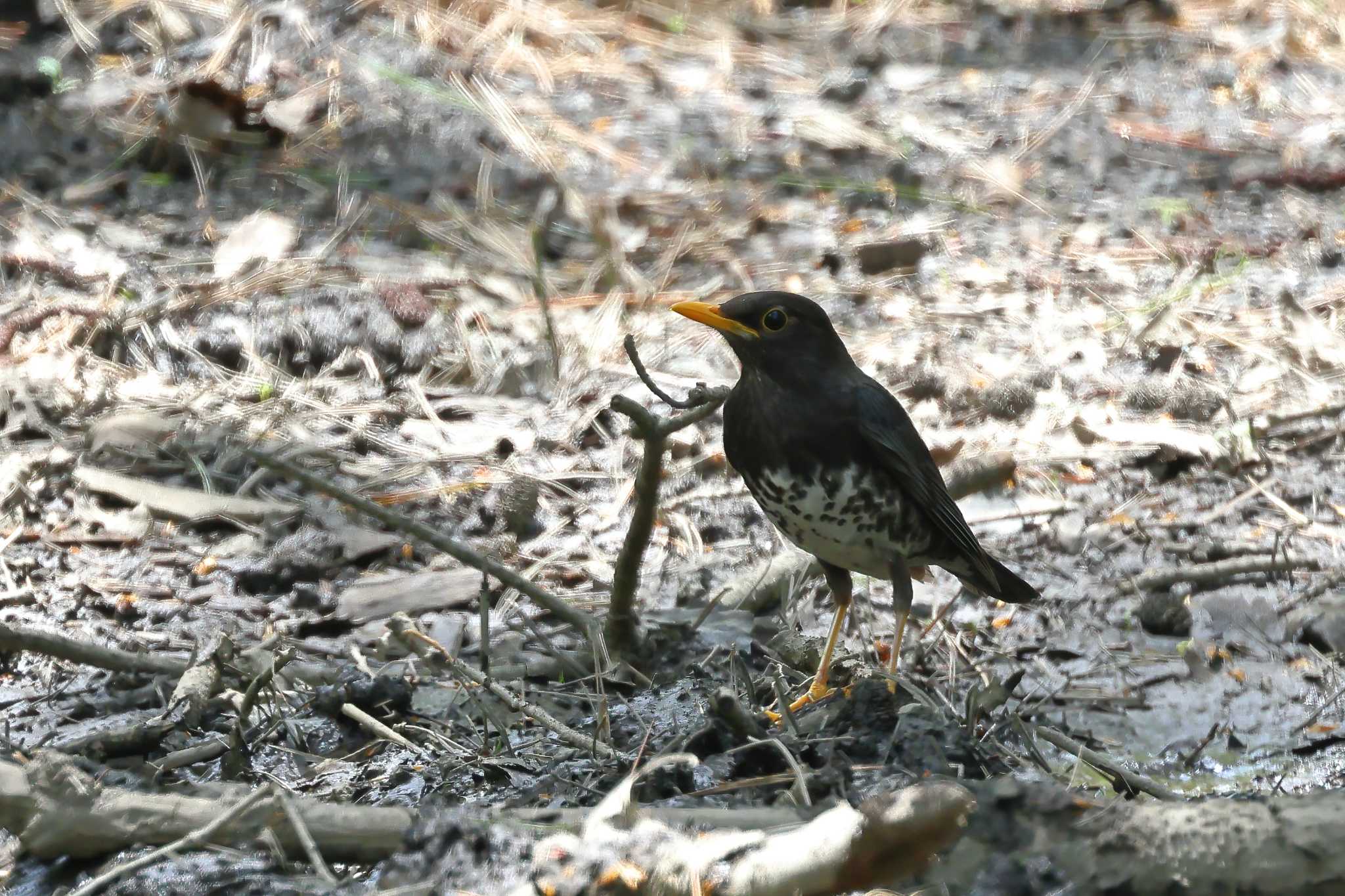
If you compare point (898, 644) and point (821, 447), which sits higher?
point (821, 447)

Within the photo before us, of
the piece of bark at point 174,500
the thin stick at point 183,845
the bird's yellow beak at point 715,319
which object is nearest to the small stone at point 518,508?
the piece of bark at point 174,500

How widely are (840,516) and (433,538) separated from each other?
1.19m

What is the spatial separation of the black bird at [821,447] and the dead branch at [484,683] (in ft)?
2.48

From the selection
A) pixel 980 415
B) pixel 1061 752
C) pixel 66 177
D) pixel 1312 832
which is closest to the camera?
pixel 1312 832

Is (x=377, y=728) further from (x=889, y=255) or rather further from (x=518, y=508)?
(x=889, y=255)

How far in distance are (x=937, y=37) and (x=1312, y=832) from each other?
8.60m

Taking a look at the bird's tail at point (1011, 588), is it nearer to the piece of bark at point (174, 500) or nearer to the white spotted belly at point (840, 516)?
the white spotted belly at point (840, 516)

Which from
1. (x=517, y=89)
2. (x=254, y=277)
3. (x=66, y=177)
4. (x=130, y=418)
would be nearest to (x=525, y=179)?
(x=517, y=89)

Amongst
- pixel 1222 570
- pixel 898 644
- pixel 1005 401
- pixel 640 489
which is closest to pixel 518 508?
pixel 640 489

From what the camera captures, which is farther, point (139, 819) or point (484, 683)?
point (484, 683)

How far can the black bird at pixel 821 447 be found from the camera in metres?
4.25

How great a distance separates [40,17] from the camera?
8.72 m

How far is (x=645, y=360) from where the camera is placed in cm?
668

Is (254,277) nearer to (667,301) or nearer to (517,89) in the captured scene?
(667,301)
